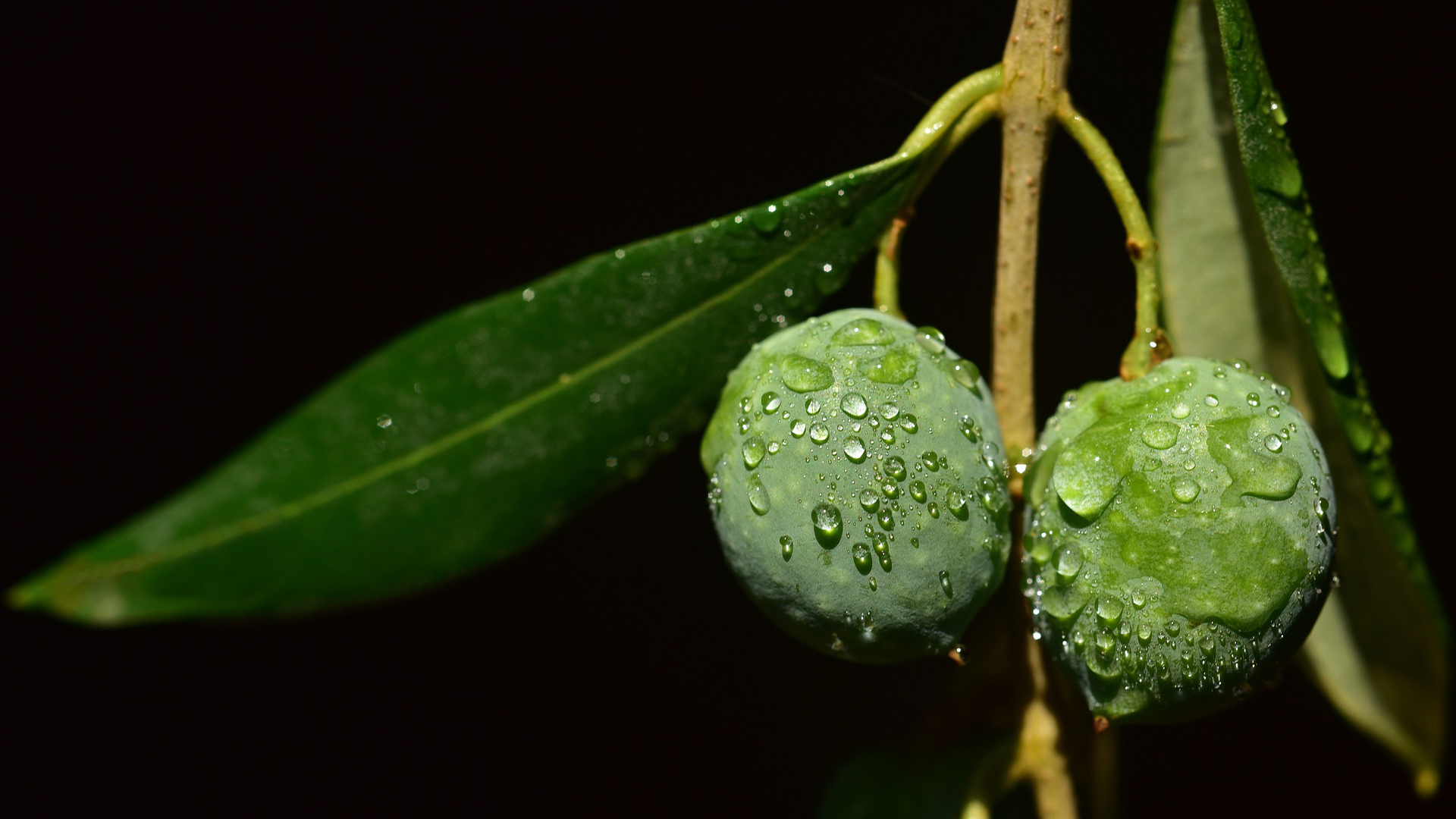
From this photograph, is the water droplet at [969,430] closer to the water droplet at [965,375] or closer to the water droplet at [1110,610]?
the water droplet at [965,375]

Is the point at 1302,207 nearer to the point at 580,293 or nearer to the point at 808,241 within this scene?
the point at 808,241

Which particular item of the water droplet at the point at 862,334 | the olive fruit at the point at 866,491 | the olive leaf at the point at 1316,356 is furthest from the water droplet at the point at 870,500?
the olive leaf at the point at 1316,356

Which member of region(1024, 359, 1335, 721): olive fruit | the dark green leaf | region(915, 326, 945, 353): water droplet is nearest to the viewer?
region(1024, 359, 1335, 721): olive fruit

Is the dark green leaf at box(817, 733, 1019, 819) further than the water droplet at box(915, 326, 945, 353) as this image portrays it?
Yes

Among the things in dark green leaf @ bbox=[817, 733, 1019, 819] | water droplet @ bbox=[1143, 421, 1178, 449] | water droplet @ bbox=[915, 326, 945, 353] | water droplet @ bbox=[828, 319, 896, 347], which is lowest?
dark green leaf @ bbox=[817, 733, 1019, 819]

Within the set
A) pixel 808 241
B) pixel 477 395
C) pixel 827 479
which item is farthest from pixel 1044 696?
pixel 477 395

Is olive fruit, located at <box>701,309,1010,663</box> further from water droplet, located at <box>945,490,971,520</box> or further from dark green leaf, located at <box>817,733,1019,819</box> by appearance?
dark green leaf, located at <box>817,733,1019,819</box>

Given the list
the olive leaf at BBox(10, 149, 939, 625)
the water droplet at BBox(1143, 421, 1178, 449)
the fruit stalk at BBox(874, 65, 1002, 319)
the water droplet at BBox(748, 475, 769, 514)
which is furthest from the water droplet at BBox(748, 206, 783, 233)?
the water droplet at BBox(1143, 421, 1178, 449)
